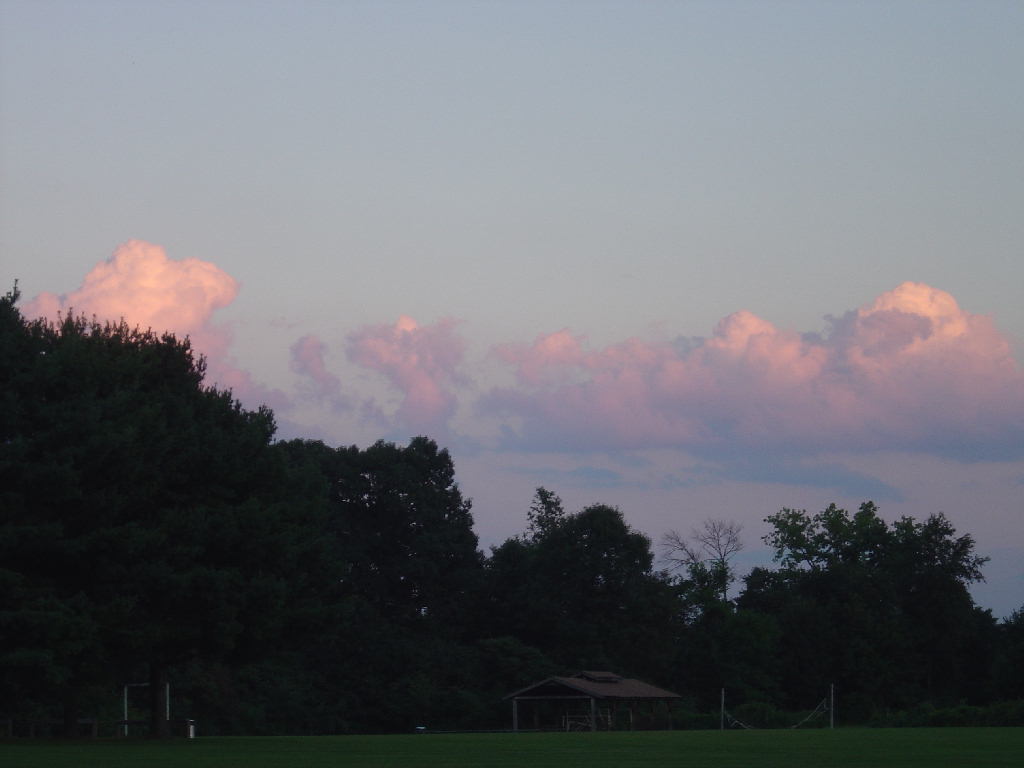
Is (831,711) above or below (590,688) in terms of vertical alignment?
below

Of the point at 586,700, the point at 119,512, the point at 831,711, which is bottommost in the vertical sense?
the point at 831,711

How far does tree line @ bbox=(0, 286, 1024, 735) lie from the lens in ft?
108

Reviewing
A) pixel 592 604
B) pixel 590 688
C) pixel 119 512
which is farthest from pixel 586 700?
pixel 119 512

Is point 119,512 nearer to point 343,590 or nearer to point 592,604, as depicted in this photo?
point 343,590

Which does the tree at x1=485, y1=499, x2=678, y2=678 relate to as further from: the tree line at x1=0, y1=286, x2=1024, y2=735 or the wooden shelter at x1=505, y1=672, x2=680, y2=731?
the wooden shelter at x1=505, y1=672, x2=680, y2=731

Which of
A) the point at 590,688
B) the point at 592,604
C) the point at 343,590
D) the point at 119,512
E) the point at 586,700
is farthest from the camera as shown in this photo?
the point at 592,604

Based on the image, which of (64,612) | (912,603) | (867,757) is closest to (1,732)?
(64,612)

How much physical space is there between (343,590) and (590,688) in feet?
58.7

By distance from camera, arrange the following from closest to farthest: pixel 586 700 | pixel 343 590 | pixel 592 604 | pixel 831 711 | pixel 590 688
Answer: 1. pixel 343 590
2. pixel 590 688
3. pixel 586 700
4. pixel 831 711
5. pixel 592 604

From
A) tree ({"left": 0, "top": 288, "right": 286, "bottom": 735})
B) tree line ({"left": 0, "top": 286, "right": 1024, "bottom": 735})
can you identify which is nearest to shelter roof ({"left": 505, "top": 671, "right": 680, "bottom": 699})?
tree line ({"left": 0, "top": 286, "right": 1024, "bottom": 735})

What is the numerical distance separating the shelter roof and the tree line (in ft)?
22.2

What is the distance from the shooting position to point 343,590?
54.8 m

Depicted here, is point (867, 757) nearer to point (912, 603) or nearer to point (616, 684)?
point (616, 684)

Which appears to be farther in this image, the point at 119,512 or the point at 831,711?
the point at 831,711
